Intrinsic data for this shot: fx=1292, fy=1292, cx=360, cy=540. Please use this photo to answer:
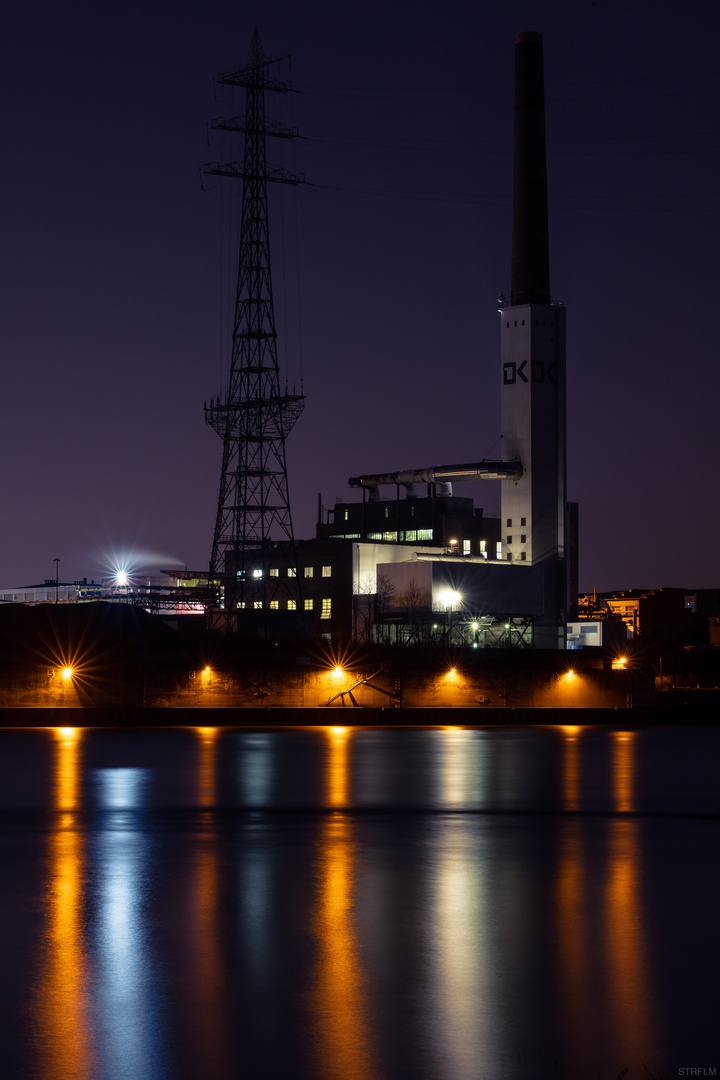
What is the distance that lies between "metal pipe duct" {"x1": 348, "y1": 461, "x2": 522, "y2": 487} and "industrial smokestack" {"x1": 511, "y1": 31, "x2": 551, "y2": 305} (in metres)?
8.25

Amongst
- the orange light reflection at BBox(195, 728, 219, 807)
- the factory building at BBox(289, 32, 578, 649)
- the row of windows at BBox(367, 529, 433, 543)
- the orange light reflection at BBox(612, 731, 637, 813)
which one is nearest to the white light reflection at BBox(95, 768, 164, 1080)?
the orange light reflection at BBox(195, 728, 219, 807)

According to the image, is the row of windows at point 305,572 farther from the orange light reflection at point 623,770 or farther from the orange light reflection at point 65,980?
the orange light reflection at point 65,980

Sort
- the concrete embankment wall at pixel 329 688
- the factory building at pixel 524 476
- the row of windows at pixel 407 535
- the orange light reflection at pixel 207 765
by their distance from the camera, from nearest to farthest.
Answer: the orange light reflection at pixel 207 765 < the concrete embankment wall at pixel 329 688 < the factory building at pixel 524 476 < the row of windows at pixel 407 535

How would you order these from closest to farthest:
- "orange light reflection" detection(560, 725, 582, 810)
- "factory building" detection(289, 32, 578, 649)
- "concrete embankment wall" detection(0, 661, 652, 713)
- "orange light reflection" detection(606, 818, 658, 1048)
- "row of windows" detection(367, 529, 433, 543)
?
"orange light reflection" detection(606, 818, 658, 1048) < "orange light reflection" detection(560, 725, 582, 810) < "concrete embankment wall" detection(0, 661, 652, 713) < "factory building" detection(289, 32, 578, 649) < "row of windows" detection(367, 529, 433, 543)

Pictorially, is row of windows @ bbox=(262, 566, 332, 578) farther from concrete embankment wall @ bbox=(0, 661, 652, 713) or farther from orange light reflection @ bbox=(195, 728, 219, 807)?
orange light reflection @ bbox=(195, 728, 219, 807)

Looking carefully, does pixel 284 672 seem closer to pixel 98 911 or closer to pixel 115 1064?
pixel 98 911

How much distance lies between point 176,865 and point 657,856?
20.3 ft

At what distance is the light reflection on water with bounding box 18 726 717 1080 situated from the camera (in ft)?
26.1

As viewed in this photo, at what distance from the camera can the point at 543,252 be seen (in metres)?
63.4

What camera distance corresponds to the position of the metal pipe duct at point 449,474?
2469 inches

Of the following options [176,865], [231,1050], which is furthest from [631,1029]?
[176,865]

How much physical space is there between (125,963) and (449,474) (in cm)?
5640

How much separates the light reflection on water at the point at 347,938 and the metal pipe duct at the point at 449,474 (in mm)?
39353

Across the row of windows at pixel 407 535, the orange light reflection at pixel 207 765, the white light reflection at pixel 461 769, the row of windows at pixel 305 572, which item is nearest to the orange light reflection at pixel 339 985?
the orange light reflection at pixel 207 765
